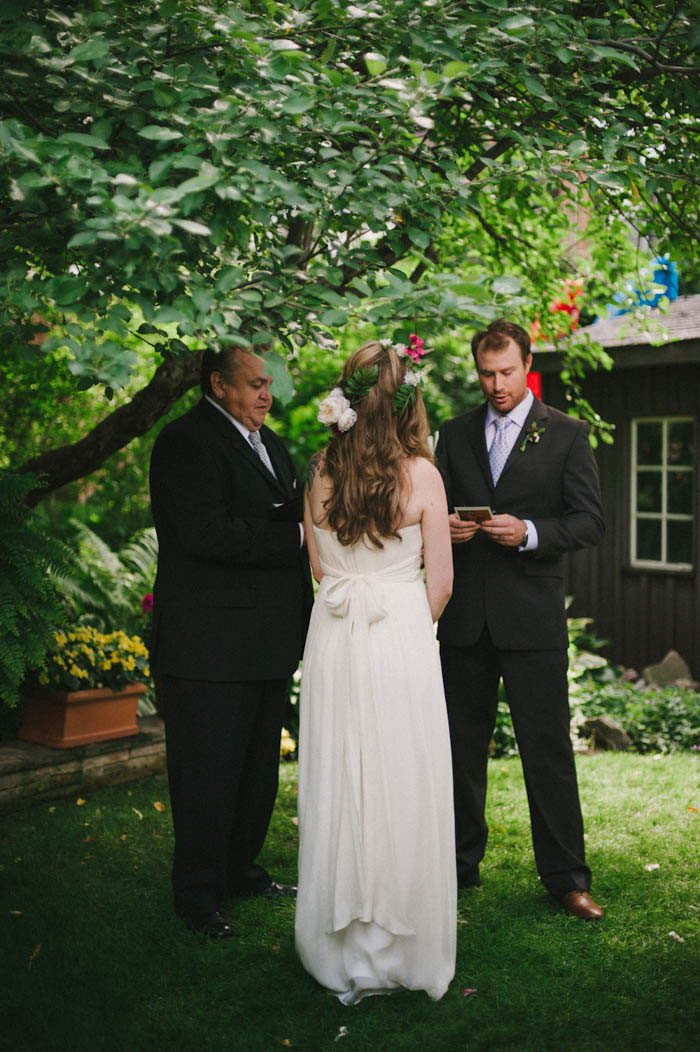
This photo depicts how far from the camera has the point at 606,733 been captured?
25.2ft

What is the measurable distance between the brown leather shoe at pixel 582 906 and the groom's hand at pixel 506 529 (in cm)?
155

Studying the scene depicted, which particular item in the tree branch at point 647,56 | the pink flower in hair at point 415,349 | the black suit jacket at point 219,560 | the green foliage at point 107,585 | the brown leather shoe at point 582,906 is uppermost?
the tree branch at point 647,56

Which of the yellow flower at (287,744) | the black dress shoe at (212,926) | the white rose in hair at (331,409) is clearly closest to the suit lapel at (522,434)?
the white rose in hair at (331,409)

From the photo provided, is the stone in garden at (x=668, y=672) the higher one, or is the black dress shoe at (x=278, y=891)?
the black dress shoe at (x=278, y=891)

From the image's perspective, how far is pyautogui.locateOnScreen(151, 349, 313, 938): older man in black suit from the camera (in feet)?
12.6

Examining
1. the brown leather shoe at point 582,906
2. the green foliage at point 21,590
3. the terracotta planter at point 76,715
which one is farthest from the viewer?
the terracotta planter at point 76,715


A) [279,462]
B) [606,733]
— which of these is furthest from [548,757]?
[606,733]

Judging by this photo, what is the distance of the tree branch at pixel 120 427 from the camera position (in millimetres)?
5246

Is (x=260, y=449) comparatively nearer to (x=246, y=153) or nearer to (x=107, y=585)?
(x=246, y=153)

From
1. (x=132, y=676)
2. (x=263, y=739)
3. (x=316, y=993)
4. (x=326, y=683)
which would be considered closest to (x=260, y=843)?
(x=263, y=739)

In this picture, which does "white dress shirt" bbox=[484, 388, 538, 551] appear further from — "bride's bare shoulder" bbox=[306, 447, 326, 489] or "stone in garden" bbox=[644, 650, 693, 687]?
"stone in garden" bbox=[644, 650, 693, 687]

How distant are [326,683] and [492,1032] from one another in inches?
50.5

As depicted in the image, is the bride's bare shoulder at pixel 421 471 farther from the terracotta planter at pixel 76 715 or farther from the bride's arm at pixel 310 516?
the terracotta planter at pixel 76 715

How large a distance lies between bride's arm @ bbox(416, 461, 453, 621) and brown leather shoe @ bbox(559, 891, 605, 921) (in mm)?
1533
